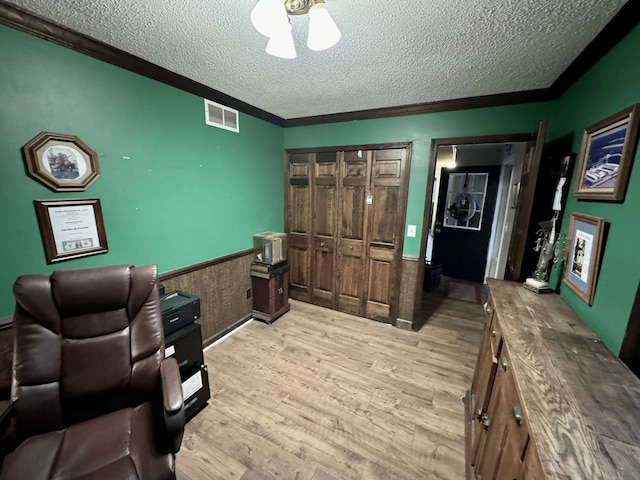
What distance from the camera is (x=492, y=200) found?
424 cm

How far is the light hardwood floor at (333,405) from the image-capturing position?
4.73 ft

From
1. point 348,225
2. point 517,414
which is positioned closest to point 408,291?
point 348,225

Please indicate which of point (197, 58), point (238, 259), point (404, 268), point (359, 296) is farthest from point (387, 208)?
point (197, 58)

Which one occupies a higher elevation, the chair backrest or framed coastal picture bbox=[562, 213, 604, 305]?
framed coastal picture bbox=[562, 213, 604, 305]

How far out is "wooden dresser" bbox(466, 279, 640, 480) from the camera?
598 millimetres

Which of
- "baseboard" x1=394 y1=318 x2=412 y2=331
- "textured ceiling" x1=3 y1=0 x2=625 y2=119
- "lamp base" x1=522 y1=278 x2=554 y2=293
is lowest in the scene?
"baseboard" x1=394 y1=318 x2=412 y2=331

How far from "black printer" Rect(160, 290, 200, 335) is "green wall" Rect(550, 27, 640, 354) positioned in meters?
2.31

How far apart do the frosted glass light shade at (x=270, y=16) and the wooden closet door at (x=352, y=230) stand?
1.92 meters

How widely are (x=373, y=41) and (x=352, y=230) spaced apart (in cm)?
193

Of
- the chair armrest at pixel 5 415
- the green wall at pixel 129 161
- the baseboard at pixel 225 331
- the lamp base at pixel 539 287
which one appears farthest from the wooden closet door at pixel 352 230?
the chair armrest at pixel 5 415

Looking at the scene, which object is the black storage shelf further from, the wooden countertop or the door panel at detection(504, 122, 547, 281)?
the door panel at detection(504, 122, 547, 281)

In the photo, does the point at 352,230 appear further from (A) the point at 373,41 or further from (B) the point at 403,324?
(A) the point at 373,41

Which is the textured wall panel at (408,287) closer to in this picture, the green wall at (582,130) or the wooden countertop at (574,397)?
the green wall at (582,130)

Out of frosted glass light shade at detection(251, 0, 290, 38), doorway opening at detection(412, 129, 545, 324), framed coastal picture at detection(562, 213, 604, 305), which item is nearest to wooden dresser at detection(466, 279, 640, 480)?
framed coastal picture at detection(562, 213, 604, 305)
